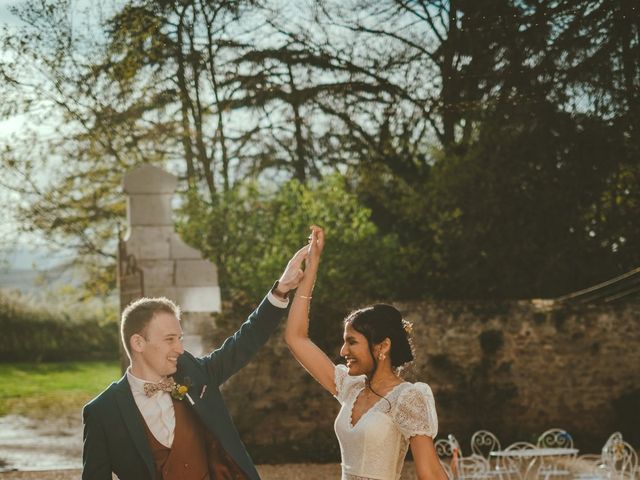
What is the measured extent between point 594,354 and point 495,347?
1.32 m

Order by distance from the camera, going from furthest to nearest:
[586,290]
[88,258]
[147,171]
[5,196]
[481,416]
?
[88,258] < [5,196] < [586,290] < [481,416] < [147,171]

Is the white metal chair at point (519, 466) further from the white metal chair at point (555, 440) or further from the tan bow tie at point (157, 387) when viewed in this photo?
the tan bow tie at point (157, 387)

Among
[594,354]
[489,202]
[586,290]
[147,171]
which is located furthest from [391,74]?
[147,171]

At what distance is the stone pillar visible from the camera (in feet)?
37.9

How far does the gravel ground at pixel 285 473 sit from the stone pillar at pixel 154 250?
1.99 m

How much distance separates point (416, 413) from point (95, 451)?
962 mm

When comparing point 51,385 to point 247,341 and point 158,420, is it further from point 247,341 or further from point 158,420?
point 158,420

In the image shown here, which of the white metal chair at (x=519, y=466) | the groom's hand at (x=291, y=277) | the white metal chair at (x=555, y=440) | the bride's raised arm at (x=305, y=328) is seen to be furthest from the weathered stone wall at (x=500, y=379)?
the groom's hand at (x=291, y=277)

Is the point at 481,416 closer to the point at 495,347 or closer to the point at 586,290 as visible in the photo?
the point at 495,347

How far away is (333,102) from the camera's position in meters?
18.8

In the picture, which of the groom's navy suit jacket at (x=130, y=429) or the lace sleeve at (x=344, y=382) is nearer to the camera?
the groom's navy suit jacket at (x=130, y=429)

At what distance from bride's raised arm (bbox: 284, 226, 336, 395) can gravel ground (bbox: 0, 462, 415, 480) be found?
7490 mm

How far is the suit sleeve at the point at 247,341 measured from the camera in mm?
3574

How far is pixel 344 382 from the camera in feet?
A: 11.9
